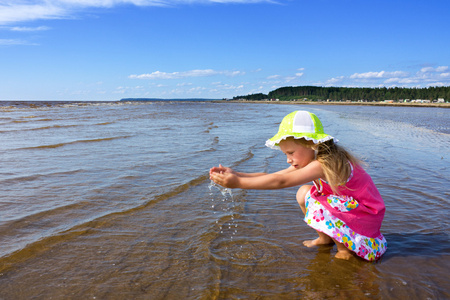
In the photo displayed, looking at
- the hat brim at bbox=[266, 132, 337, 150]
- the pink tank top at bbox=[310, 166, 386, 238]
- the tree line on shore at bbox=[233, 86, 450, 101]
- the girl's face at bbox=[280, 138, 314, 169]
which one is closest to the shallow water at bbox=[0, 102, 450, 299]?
the pink tank top at bbox=[310, 166, 386, 238]

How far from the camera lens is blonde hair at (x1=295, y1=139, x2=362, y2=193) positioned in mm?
2701

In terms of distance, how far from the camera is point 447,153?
8.63m

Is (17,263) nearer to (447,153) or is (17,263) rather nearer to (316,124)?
(316,124)

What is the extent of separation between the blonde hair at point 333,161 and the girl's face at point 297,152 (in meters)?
0.04

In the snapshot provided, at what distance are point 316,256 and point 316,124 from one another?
121 centimetres

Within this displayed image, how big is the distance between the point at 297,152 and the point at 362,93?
478 feet

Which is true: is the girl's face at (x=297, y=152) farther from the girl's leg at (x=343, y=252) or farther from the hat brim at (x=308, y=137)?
the girl's leg at (x=343, y=252)

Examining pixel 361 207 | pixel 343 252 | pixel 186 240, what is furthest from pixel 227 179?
pixel 343 252

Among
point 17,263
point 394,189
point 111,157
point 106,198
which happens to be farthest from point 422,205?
point 111,157

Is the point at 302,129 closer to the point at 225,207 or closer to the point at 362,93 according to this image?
the point at 225,207

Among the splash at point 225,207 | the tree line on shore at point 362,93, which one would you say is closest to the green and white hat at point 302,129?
the splash at point 225,207

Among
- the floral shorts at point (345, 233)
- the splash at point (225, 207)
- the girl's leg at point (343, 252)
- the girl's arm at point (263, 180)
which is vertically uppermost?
the girl's arm at point (263, 180)

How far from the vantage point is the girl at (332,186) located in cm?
271

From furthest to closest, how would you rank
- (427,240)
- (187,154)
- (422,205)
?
1. (187,154)
2. (422,205)
3. (427,240)
